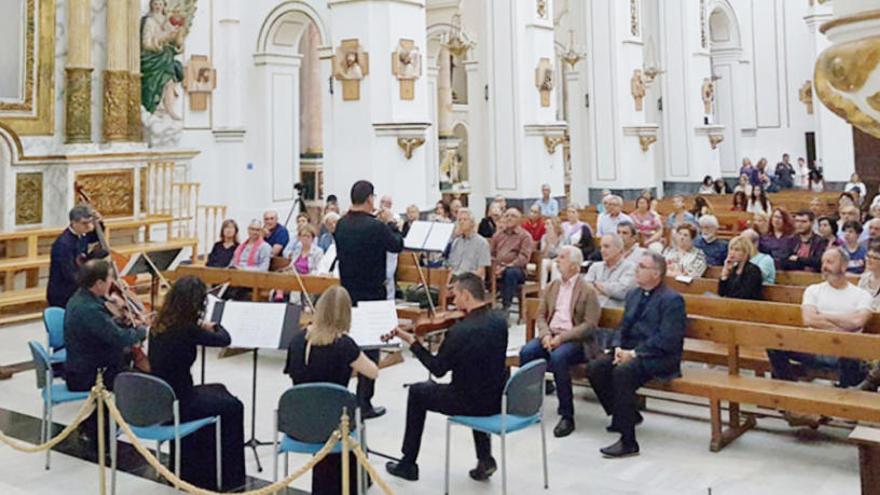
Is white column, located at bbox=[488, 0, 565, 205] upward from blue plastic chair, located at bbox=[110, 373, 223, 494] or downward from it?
upward

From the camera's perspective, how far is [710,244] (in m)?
9.20

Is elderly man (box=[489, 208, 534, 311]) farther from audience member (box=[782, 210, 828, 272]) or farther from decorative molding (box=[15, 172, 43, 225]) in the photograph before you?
decorative molding (box=[15, 172, 43, 225])

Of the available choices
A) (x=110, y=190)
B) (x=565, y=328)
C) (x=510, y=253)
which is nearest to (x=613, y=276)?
(x=565, y=328)

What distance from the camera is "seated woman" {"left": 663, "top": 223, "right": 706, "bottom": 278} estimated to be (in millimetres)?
8367

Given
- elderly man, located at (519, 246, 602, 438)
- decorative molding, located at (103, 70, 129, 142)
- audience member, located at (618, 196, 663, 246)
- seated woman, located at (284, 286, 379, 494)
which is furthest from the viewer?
decorative molding, located at (103, 70, 129, 142)

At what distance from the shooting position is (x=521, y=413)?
4832 millimetres

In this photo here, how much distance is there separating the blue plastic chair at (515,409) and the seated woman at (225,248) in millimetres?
6016

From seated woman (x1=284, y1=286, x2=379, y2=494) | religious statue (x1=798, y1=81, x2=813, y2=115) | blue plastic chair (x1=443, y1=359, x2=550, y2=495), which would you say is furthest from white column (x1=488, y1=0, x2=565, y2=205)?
religious statue (x1=798, y1=81, x2=813, y2=115)

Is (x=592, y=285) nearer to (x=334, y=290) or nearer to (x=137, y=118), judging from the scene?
(x=334, y=290)

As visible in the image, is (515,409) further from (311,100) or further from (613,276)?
(311,100)

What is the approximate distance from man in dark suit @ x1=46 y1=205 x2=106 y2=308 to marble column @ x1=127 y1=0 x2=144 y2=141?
6.56m

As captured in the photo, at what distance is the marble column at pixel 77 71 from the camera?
42.6 ft

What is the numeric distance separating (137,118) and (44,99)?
1.64 meters

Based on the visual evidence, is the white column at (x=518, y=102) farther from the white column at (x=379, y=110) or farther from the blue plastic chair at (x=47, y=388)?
the blue plastic chair at (x=47, y=388)
